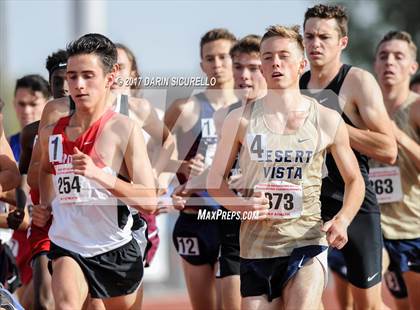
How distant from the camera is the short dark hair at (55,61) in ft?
25.1

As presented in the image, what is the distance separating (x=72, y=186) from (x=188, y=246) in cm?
219

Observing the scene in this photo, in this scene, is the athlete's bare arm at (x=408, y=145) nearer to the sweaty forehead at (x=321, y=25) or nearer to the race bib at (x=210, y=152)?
the sweaty forehead at (x=321, y=25)

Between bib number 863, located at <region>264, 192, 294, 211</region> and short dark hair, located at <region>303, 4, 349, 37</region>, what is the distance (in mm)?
1783

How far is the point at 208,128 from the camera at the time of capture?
8391 millimetres

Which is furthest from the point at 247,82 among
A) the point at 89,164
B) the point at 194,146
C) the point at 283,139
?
the point at 89,164

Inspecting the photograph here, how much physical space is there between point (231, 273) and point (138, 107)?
4.75ft

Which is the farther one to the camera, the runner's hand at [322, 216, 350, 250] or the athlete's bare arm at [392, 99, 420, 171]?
the athlete's bare arm at [392, 99, 420, 171]

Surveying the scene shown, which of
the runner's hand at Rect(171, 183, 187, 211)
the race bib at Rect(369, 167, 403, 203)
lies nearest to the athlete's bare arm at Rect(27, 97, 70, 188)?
the runner's hand at Rect(171, 183, 187, 211)

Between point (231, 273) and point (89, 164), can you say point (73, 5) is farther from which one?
point (89, 164)

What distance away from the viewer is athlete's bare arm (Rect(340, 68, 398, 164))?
715 cm

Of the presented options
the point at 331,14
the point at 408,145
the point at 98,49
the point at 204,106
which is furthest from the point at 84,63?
the point at 408,145

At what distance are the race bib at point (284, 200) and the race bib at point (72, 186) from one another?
1.08m

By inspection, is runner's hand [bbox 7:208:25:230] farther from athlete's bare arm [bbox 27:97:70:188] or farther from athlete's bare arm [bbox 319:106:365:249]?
athlete's bare arm [bbox 319:106:365:249]

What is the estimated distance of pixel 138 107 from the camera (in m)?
7.93
